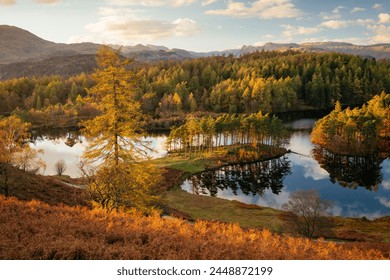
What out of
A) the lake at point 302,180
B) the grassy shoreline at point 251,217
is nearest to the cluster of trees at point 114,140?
the grassy shoreline at point 251,217

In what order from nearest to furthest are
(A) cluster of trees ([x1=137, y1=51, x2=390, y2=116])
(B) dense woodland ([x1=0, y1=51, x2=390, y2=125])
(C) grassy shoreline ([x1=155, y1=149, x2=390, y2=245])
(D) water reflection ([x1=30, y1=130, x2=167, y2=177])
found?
(C) grassy shoreline ([x1=155, y1=149, x2=390, y2=245])
(D) water reflection ([x1=30, y1=130, x2=167, y2=177])
(B) dense woodland ([x1=0, y1=51, x2=390, y2=125])
(A) cluster of trees ([x1=137, y1=51, x2=390, y2=116])

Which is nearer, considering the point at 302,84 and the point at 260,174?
the point at 260,174

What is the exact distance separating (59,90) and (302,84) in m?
135

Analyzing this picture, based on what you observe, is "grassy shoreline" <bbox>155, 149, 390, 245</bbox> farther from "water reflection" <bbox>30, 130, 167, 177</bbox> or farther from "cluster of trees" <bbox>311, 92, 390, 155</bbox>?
"cluster of trees" <bbox>311, 92, 390, 155</bbox>

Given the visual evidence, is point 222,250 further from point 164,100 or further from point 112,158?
point 164,100

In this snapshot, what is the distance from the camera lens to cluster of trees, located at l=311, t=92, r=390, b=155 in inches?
3081

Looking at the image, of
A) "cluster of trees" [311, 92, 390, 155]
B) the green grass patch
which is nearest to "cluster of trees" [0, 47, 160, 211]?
the green grass patch

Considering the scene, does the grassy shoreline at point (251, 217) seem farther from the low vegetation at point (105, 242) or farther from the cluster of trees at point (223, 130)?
the low vegetation at point (105, 242)

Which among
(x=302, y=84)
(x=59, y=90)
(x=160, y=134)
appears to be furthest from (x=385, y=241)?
(x=59, y=90)

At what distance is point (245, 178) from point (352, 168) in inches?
936

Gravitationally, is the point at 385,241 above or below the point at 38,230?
below

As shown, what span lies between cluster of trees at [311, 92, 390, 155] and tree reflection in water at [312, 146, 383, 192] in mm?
2131

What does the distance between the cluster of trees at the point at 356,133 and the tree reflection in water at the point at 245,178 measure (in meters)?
15.4

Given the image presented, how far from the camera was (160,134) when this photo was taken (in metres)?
109
